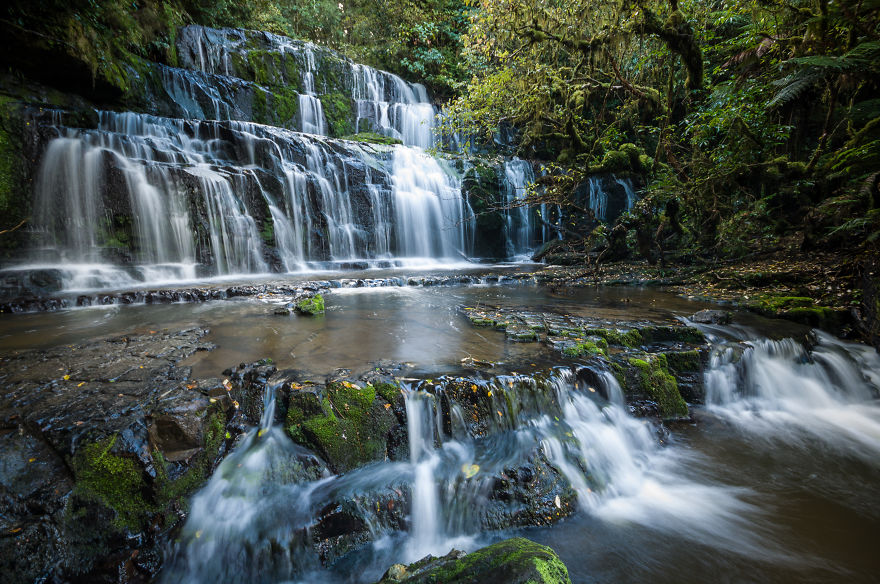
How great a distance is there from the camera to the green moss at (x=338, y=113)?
54.4 ft

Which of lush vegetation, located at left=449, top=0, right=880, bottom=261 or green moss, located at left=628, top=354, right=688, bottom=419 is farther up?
lush vegetation, located at left=449, top=0, right=880, bottom=261

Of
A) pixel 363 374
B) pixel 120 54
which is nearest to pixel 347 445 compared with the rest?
pixel 363 374

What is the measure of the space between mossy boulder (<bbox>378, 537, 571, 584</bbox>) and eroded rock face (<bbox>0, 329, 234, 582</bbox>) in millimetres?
1449

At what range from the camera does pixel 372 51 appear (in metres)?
21.1

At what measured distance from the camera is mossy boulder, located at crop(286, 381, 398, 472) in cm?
254

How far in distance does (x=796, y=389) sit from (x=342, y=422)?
493 cm

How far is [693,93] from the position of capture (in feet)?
24.5

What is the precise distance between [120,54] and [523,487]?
1563cm

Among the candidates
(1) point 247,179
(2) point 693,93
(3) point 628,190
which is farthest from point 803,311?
(1) point 247,179

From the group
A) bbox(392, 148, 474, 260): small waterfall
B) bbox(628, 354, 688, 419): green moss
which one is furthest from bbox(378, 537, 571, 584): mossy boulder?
bbox(392, 148, 474, 260): small waterfall

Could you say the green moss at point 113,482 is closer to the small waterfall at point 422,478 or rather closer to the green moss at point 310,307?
the small waterfall at point 422,478

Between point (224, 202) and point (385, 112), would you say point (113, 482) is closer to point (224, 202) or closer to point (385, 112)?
point (224, 202)

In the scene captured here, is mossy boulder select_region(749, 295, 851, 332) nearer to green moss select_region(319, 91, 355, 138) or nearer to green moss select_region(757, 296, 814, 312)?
green moss select_region(757, 296, 814, 312)

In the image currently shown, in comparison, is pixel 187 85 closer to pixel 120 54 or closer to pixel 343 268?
pixel 120 54
